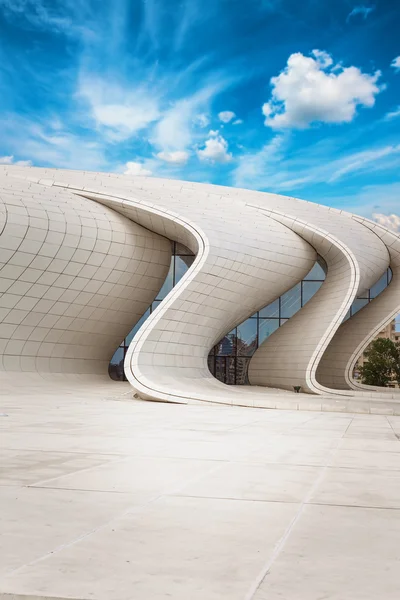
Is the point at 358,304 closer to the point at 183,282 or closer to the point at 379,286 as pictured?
the point at 379,286

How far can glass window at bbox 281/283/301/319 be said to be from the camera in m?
37.9

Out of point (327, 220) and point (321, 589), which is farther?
point (327, 220)

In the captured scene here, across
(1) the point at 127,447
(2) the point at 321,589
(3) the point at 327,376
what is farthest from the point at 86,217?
(2) the point at 321,589

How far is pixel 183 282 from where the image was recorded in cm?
2808

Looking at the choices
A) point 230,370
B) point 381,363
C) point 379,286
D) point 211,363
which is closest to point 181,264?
point 211,363

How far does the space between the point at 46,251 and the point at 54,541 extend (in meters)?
26.3

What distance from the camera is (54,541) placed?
384cm

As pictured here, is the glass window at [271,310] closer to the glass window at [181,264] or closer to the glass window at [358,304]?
the glass window at [358,304]

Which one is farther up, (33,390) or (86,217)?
(86,217)

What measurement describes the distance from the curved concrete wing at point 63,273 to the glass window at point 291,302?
8.03 metres

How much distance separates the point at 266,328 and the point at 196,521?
34.4 metres

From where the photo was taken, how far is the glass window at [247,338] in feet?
127

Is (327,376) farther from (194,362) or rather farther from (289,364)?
(194,362)

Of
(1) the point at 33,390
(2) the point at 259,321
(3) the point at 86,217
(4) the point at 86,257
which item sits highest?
(3) the point at 86,217
